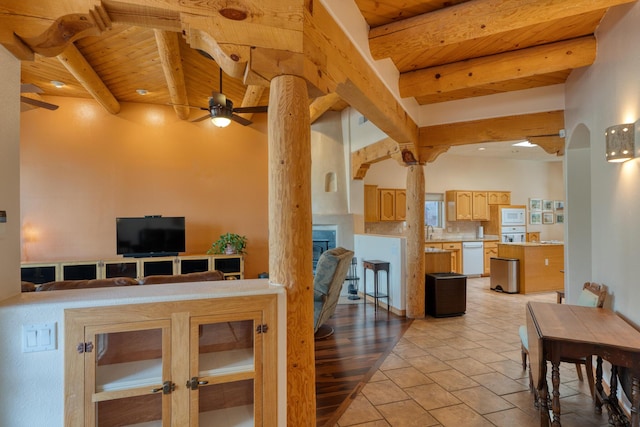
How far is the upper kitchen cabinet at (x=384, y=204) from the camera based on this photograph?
24.2ft

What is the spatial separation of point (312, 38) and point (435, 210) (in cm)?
744

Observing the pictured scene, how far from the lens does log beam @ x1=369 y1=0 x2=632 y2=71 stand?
253cm

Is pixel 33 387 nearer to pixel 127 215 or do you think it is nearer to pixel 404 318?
pixel 404 318

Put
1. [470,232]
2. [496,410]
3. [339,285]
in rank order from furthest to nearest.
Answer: [470,232]
[339,285]
[496,410]

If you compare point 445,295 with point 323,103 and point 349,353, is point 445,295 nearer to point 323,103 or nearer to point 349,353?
point 349,353

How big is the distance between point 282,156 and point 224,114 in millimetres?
2511

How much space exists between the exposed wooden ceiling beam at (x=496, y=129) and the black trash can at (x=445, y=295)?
1970 mm

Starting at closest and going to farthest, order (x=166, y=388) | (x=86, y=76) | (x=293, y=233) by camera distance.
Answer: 1. (x=166, y=388)
2. (x=293, y=233)
3. (x=86, y=76)

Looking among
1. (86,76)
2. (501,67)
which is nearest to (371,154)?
(501,67)

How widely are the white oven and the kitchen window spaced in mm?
1490

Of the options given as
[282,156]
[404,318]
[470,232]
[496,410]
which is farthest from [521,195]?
[282,156]

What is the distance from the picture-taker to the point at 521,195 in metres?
9.07

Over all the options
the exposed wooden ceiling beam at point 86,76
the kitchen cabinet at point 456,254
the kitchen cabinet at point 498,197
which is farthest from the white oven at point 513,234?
the exposed wooden ceiling beam at point 86,76

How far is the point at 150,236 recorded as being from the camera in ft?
19.0
